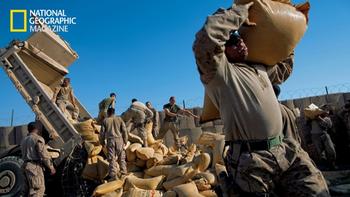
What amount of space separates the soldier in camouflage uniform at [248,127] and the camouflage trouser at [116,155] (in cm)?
399

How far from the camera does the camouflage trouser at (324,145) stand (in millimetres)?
7074

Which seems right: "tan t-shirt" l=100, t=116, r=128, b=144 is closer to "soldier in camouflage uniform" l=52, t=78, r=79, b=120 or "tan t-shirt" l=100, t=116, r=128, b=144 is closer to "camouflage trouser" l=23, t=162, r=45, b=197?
"soldier in camouflage uniform" l=52, t=78, r=79, b=120

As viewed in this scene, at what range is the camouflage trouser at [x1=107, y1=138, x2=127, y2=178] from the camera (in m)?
5.80

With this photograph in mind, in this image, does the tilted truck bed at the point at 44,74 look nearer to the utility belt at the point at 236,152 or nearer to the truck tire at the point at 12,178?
the truck tire at the point at 12,178

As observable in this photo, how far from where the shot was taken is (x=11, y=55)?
6.84m

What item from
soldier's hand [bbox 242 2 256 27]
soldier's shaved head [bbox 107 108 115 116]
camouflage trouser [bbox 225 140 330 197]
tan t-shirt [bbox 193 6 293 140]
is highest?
soldier's hand [bbox 242 2 256 27]

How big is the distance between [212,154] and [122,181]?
4.69 feet

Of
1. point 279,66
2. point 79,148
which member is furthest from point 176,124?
point 279,66

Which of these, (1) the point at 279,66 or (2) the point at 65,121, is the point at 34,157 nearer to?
(2) the point at 65,121

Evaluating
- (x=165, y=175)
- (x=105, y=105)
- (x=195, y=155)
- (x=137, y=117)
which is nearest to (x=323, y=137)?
(x=195, y=155)

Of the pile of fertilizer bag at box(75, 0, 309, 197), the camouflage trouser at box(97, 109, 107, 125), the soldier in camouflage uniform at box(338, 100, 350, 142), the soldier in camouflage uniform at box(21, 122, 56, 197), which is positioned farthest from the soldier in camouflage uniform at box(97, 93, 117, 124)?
the soldier in camouflage uniform at box(338, 100, 350, 142)

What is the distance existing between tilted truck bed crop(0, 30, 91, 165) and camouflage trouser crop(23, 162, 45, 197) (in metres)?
0.90

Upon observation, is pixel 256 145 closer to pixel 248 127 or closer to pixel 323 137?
pixel 248 127

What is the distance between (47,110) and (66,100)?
0.59 m
